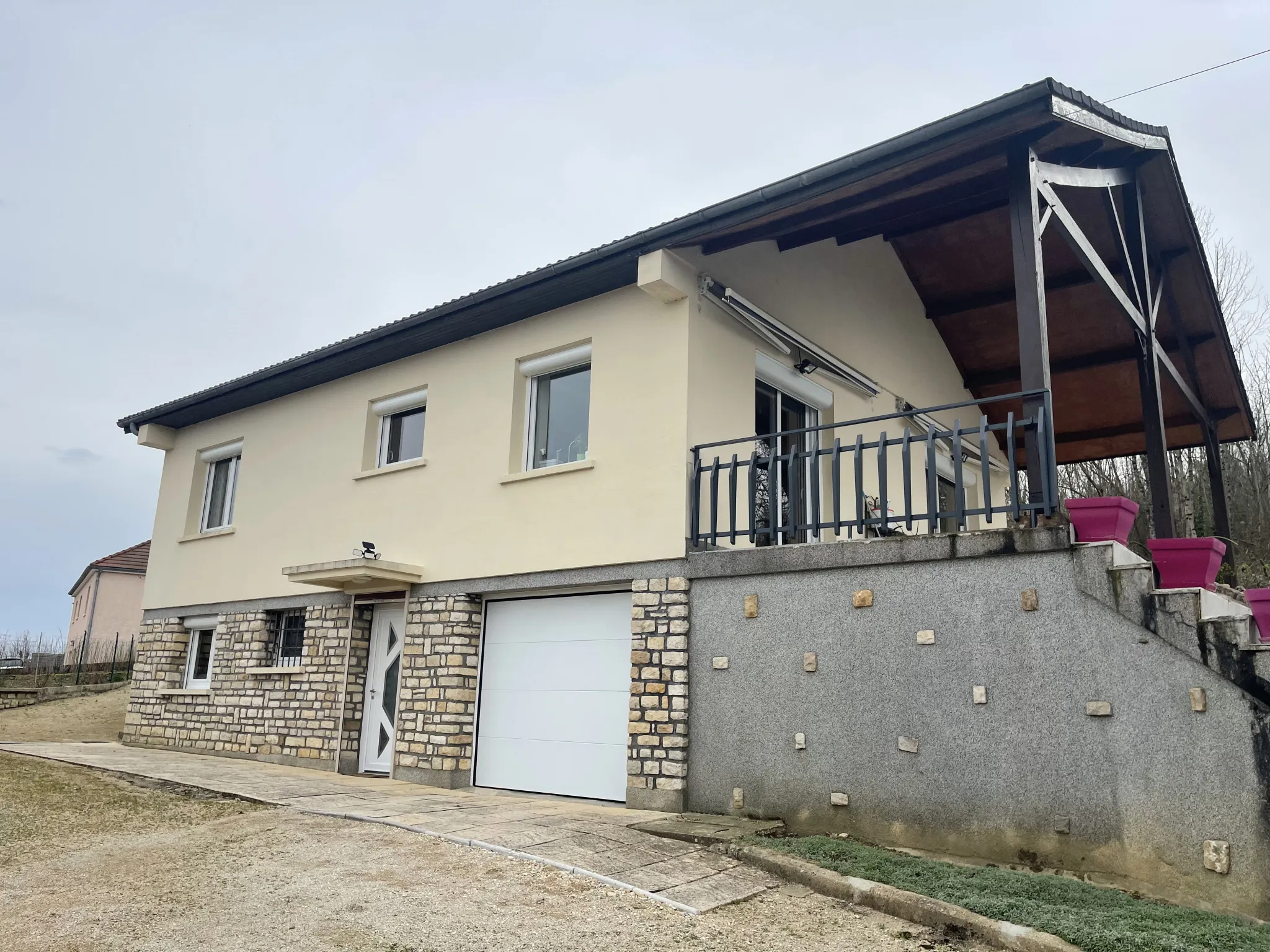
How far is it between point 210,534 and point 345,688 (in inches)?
156

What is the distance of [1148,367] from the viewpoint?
Answer: 897 cm

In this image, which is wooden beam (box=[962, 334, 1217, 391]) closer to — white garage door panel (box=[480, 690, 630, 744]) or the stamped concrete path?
white garage door panel (box=[480, 690, 630, 744])

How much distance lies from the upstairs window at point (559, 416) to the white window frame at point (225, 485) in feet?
18.0

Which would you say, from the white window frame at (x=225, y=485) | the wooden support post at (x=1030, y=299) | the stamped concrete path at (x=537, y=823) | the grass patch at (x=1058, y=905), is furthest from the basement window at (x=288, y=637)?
the wooden support post at (x=1030, y=299)

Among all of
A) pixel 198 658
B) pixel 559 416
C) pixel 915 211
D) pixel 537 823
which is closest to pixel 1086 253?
pixel 915 211

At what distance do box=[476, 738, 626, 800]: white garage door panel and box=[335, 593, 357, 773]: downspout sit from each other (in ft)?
6.59

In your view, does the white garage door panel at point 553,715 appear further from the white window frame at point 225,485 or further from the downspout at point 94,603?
the downspout at point 94,603

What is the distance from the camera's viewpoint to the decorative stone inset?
193 inches

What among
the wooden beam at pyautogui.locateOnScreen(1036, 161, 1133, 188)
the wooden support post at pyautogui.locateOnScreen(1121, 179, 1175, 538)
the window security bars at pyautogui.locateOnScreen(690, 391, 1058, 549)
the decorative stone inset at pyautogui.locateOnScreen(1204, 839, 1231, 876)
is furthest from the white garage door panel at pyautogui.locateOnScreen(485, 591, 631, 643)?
the wooden support post at pyautogui.locateOnScreen(1121, 179, 1175, 538)

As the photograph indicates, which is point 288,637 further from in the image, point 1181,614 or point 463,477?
point 1181,614

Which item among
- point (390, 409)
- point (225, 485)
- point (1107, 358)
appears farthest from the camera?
point (225, 485)

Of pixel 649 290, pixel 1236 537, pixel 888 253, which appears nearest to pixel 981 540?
pixel 649 290

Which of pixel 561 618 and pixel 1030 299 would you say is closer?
pixel 1030 299

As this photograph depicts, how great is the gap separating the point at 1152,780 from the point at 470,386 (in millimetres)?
7063
